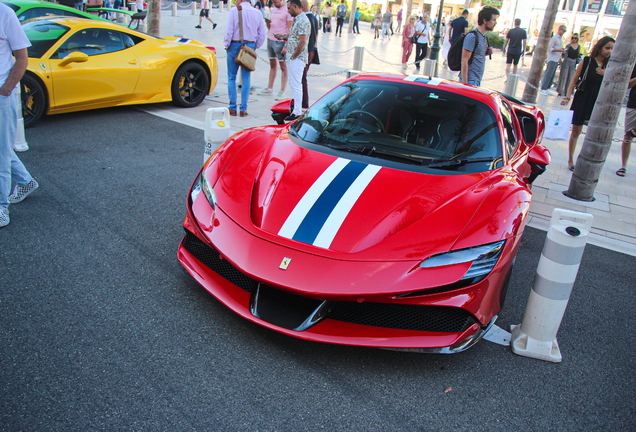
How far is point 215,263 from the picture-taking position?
8.57 ft

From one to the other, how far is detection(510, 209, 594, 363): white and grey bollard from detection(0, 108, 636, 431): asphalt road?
93mm

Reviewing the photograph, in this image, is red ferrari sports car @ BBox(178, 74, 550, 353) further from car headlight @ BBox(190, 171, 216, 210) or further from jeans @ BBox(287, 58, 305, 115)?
jeans @ BBox(287, 58, 305, 115)

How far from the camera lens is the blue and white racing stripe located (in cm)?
244

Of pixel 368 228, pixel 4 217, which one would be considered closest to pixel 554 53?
pixel 368 228

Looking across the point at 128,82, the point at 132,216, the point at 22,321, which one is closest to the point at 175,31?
the point at 128,82

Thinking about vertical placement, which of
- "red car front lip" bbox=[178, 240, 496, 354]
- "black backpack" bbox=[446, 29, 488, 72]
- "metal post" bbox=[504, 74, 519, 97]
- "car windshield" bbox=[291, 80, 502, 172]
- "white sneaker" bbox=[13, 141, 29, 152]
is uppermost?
"black backpack" bbox=[446, 29, 488, 72]

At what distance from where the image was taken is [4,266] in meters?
2.99

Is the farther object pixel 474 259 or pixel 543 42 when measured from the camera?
pixel 543 42

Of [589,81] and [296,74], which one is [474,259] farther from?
[296,74]

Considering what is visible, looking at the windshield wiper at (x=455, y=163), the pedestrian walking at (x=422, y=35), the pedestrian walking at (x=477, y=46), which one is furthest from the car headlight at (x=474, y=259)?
the pedestrian walking at (x=422, y=35)

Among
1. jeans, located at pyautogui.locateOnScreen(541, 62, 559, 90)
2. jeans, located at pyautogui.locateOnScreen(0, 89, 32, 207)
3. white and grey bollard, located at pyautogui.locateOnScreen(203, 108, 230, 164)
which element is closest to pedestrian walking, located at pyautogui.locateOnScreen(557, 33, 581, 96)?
jeans, located at pyautogui.locateOnScreen(541, 62, 559, 90)

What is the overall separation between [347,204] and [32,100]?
205 inches

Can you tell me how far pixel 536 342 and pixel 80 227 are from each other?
126 inches

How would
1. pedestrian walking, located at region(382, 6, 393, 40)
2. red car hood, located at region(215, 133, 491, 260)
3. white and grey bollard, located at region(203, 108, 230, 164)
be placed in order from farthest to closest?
pedestrian walking, located at region(382, 6, 393, 40) → white and grey bollard, located at region(203, 108, 230, 164) → red car hood, located at region(215, 133, 491, 260)
